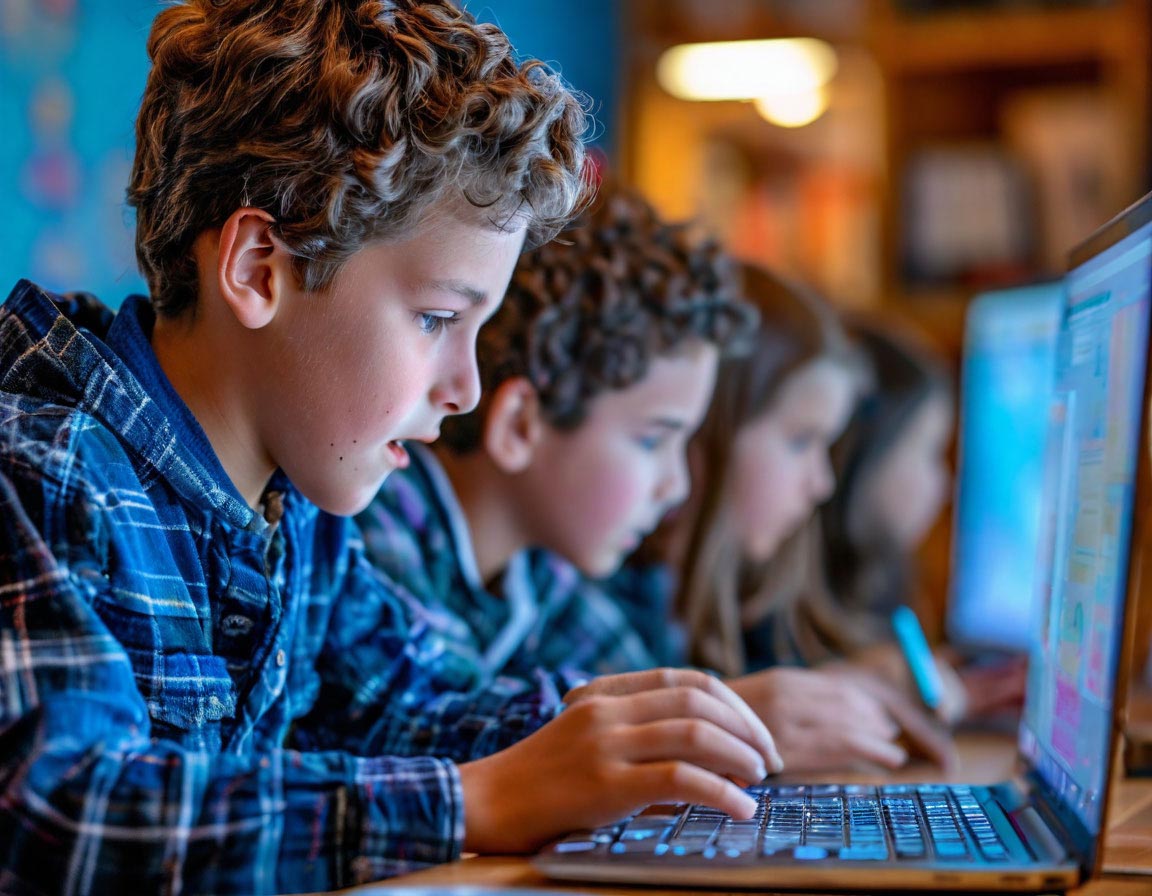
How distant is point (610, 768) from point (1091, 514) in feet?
1.05

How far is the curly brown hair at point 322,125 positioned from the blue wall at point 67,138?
630 mm

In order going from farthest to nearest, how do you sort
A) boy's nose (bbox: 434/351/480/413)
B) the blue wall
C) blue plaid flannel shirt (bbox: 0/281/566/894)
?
the blue wall < boy's nose (bbox: 434/351/480/413) < blue plaid flannel shirt (bbox: 0/281/566/894)

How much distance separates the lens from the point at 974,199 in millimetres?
2523

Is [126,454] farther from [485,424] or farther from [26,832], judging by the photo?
[485,424]

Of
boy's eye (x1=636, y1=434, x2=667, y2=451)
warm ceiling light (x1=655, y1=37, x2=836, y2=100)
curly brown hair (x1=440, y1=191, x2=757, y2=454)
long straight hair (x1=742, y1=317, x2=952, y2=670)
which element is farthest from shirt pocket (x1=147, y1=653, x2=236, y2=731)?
warm ceiling light (x1=655, y1=37, x2=836, y2=100)

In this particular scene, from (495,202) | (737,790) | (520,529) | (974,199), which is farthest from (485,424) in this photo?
(974,199)

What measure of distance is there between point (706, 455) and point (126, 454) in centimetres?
98

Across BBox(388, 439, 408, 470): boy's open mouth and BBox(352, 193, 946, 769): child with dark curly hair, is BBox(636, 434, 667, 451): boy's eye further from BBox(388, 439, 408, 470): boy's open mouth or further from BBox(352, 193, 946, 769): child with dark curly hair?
BBox(388, 439, 408, 470): boy's open mouth

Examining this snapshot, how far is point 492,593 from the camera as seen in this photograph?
1231mm

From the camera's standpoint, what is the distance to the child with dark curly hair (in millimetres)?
1153

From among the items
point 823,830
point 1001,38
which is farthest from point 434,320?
point 1001,38

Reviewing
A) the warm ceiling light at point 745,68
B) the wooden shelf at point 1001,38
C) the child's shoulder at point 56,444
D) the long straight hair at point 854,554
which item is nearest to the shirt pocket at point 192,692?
the child's shoulder at point 56,444

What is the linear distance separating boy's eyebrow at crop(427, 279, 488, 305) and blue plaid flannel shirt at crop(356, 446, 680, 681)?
33cm

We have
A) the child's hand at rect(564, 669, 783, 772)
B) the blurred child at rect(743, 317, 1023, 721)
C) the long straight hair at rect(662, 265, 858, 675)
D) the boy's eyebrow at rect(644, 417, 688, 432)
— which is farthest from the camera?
the blurred child at rect(743, 317, 1023, 721)
